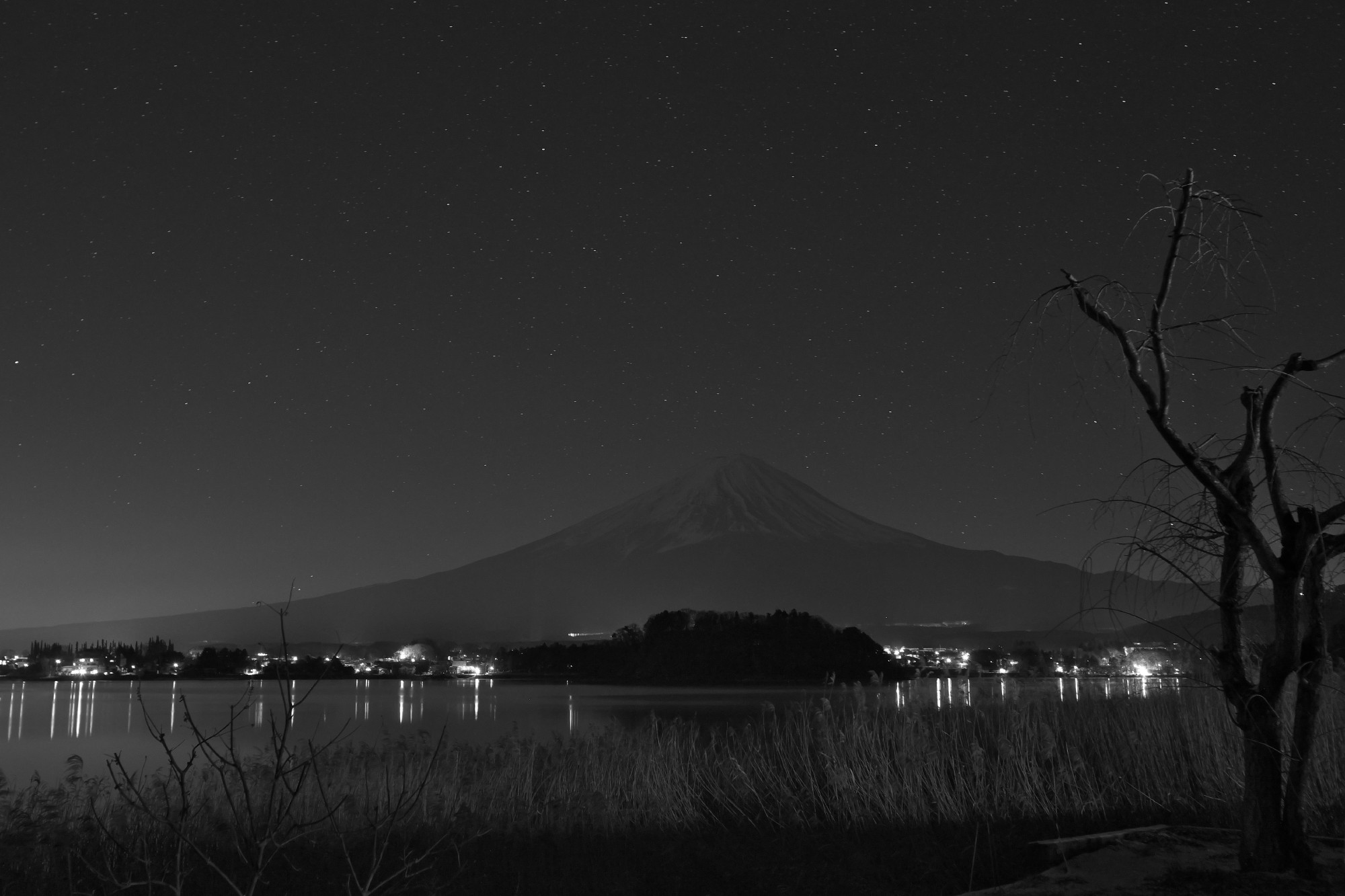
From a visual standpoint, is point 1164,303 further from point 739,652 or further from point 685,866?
point 739,652

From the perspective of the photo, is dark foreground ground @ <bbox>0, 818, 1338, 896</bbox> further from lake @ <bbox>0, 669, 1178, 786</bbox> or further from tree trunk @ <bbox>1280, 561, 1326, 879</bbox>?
tree trunk @ <bbox>1280, 561, 1326, 879</bbox>

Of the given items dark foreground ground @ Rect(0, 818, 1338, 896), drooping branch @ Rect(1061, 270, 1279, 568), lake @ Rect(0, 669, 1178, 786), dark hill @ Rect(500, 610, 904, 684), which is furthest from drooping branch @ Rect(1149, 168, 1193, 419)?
dark hill @ Rect(500, 610, 904, 684)

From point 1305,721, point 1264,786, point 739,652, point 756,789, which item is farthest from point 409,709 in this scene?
point 1305,721

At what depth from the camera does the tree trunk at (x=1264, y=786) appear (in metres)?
5.04

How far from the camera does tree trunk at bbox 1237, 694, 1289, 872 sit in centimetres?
504

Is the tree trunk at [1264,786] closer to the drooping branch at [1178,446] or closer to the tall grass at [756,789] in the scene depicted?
the drooping branch at [1178,446]

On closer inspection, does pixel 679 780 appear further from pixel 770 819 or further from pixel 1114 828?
pixel 1114 828

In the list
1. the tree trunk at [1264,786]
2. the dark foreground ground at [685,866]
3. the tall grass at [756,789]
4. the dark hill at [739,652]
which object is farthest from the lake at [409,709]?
the tree trunk at [1264,786]

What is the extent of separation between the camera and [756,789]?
11.3 meters

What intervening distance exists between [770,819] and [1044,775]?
8.42ft

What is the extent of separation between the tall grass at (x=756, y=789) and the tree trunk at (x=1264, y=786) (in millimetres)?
2905

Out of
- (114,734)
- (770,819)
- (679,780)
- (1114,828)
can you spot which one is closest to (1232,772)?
(1114,828)

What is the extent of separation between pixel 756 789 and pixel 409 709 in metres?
45.3

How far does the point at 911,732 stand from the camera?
34.3ft
